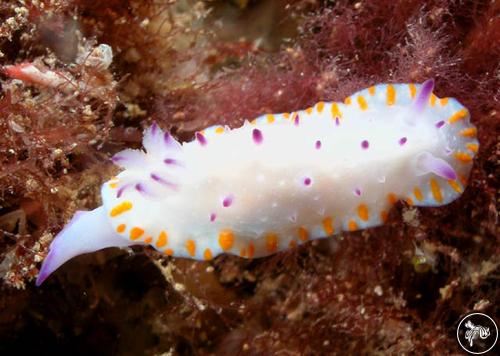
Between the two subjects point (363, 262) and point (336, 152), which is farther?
point (363, 262)

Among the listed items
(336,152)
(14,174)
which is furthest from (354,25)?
(14,174)

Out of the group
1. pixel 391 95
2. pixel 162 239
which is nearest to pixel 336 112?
pixel 391 95

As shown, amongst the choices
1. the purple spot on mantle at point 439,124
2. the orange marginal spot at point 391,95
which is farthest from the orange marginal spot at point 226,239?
the purple spot on mantle at point 439,124

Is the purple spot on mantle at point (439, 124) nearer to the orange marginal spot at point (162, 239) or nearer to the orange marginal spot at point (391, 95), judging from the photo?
the orange marginal spot at point (391, 95)

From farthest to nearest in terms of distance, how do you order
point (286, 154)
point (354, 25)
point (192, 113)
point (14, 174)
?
A: point (192, 113) < point (354, 25) < point (14, 174) < point (286, 154)

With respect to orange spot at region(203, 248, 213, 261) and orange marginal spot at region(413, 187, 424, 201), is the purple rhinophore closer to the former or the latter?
orange marginal spot at region(413, 187, 424, 201)

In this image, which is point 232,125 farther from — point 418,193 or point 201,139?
point 418,193

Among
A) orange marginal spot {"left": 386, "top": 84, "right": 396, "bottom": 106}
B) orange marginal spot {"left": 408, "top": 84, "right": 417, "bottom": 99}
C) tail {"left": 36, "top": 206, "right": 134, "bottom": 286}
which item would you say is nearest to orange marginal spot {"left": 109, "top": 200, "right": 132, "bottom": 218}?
tail {"left": 36, "top": 206, "right": 134, "bottom": 286}

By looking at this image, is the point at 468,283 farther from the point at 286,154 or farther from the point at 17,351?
the point at 17,351
